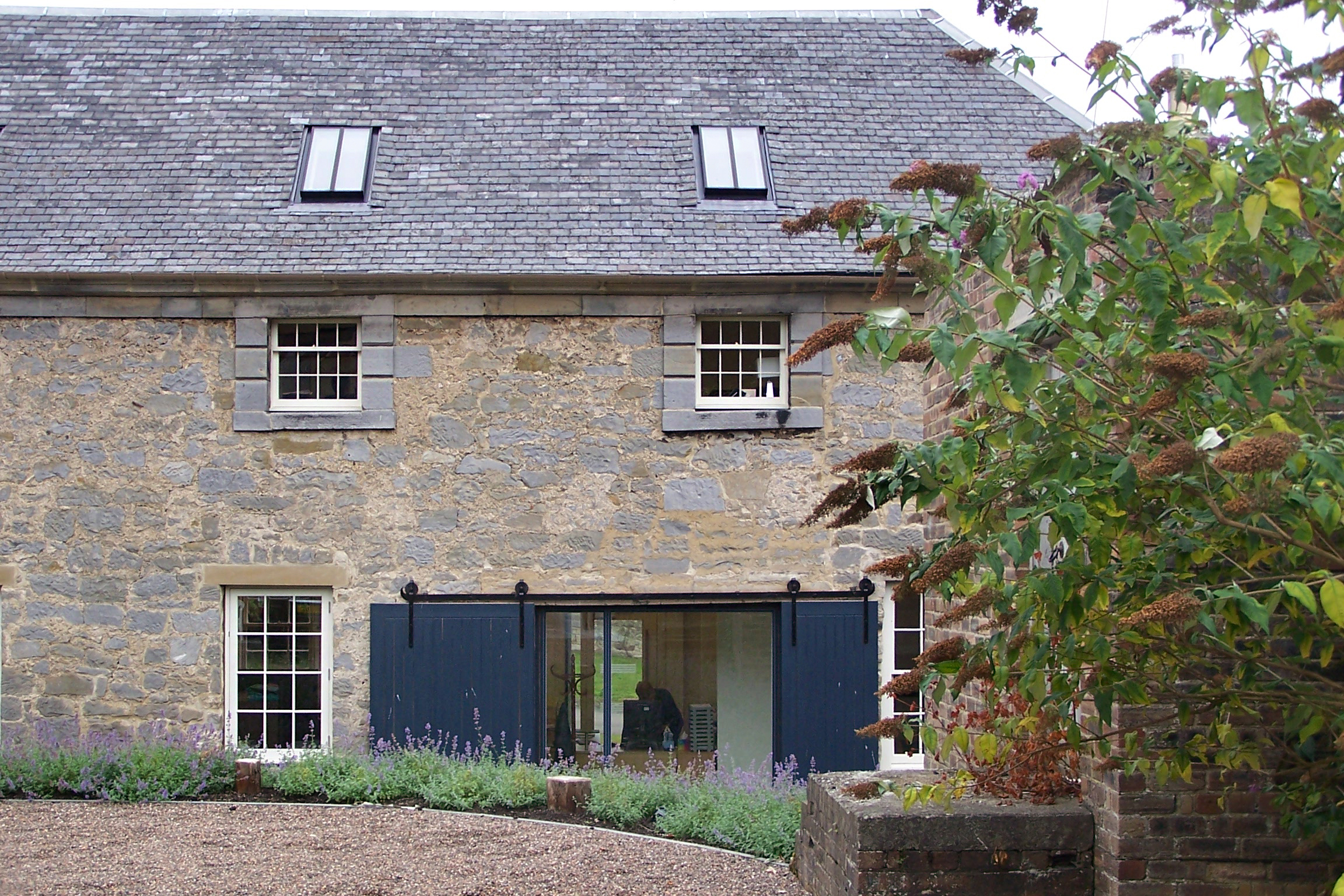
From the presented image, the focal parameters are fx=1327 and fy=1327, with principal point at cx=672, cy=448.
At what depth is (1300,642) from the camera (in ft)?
11.3

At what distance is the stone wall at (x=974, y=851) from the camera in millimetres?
4988

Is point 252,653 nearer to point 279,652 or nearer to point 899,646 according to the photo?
point 279,652

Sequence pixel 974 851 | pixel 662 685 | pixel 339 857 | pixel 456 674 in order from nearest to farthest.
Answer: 1. pixel 974 851
2. pixel 339 857
3. pixel 456 674
4. pixel 662 685

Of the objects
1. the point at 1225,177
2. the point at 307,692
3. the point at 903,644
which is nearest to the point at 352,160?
the point at 307,692

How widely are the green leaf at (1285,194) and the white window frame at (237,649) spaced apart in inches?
346

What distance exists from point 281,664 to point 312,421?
76.1 inches

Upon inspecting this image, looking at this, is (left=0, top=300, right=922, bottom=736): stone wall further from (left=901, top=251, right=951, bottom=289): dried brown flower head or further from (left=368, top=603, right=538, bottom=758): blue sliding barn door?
(left=901, top=251, right=951, bottom=289): dried brown flower head

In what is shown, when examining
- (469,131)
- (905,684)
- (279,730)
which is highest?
(469,131)

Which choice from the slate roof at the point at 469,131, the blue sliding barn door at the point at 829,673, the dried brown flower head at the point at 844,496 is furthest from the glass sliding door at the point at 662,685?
the dried brown flower head at the point at 844,496

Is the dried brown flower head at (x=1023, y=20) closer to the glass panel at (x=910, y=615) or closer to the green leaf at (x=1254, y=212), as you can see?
the green leaf at (x=1254, y=212)

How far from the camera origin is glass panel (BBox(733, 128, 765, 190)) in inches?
448

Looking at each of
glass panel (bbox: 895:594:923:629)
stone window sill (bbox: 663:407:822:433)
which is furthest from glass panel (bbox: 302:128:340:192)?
glass panel (bbox: 895:594:923:629)

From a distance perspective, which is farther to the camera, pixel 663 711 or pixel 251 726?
pixel 663 711

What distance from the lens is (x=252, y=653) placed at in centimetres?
1049
